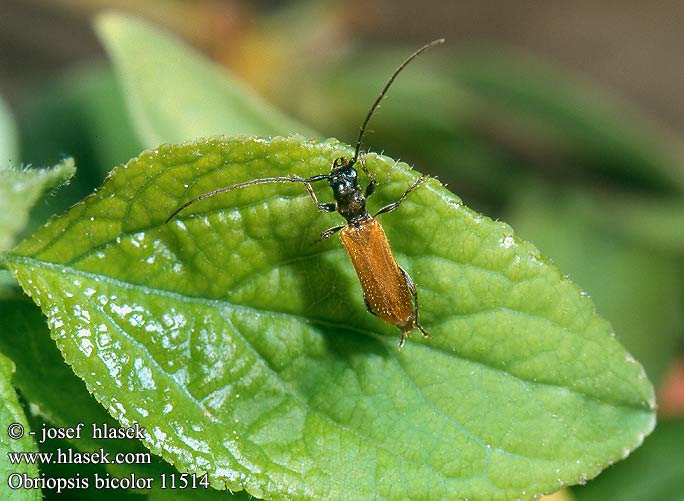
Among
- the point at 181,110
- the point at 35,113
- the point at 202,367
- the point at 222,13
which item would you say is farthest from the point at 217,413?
the point at 222,13

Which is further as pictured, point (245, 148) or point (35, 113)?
point (35, 113)

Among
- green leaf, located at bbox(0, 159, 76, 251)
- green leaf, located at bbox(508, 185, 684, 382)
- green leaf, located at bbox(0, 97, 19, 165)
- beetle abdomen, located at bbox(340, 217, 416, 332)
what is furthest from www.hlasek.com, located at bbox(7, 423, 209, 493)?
green leaf, located at bbox(508, 185, 684, 382)

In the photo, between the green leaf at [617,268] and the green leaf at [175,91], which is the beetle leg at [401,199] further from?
the green leaf at [617,268]

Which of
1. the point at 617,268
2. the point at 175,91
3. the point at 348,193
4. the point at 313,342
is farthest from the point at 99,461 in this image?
the point at 617,268

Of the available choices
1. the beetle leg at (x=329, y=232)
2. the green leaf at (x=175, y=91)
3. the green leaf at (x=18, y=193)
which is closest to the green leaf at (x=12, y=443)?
the green leaf at (x=18, y=193)

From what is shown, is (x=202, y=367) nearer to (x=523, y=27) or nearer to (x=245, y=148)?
(x=245, y=148)

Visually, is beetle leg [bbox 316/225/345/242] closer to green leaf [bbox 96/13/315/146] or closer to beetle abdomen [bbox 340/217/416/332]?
beetle abdomen [bbox 340/217/416/332]
